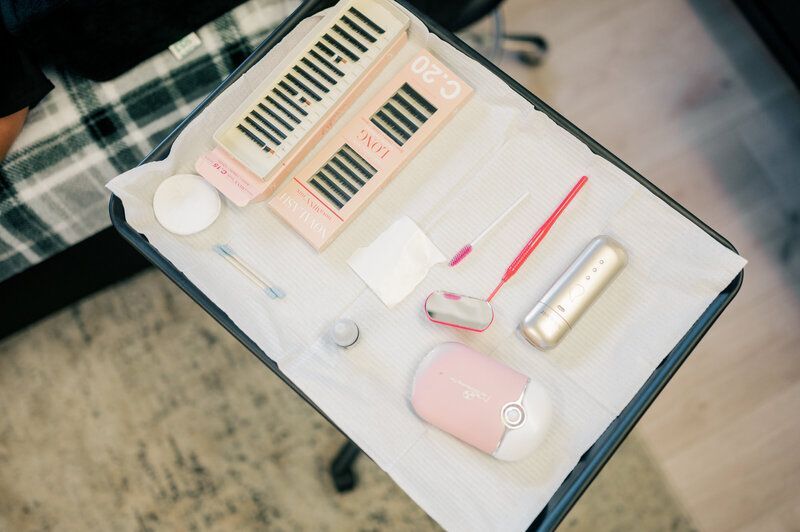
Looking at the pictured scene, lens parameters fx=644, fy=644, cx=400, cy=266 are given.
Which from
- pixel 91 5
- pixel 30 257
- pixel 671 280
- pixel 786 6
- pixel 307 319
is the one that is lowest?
pixel 30 257

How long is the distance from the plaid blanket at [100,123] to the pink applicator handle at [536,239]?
60 centimetres

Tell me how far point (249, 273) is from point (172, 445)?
793mm

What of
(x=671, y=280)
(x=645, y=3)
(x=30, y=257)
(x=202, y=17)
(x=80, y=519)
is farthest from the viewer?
(x=645, y=3)

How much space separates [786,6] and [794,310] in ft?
2.22

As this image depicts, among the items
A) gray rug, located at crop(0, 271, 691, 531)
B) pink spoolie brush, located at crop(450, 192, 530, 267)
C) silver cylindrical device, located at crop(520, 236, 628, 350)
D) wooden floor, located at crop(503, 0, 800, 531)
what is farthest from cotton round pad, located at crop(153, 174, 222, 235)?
wooden floor, located at crop(503, 0, 800, 531)

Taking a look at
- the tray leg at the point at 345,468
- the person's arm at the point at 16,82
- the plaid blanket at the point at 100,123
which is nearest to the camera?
the person's arm at the point at 16,82

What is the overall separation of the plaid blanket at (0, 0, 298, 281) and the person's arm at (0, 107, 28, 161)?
0.03 meters

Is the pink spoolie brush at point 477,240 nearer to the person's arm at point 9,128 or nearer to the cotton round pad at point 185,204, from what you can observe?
the cotton round pad at point 185,204

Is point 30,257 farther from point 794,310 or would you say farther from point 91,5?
point 794,310

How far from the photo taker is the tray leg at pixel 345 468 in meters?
1.38

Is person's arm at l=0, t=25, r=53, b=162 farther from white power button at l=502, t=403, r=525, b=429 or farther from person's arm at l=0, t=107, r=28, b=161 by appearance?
white power button at l=502, t=403, r=525, b=429

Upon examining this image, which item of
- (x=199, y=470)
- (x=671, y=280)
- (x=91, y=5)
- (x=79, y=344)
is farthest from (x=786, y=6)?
(x=79, y=344)

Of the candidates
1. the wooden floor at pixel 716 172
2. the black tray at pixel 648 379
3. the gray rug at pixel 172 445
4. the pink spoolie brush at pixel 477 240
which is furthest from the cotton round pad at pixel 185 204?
the wooden floor at pixel 716 172

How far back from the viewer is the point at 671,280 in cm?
79
